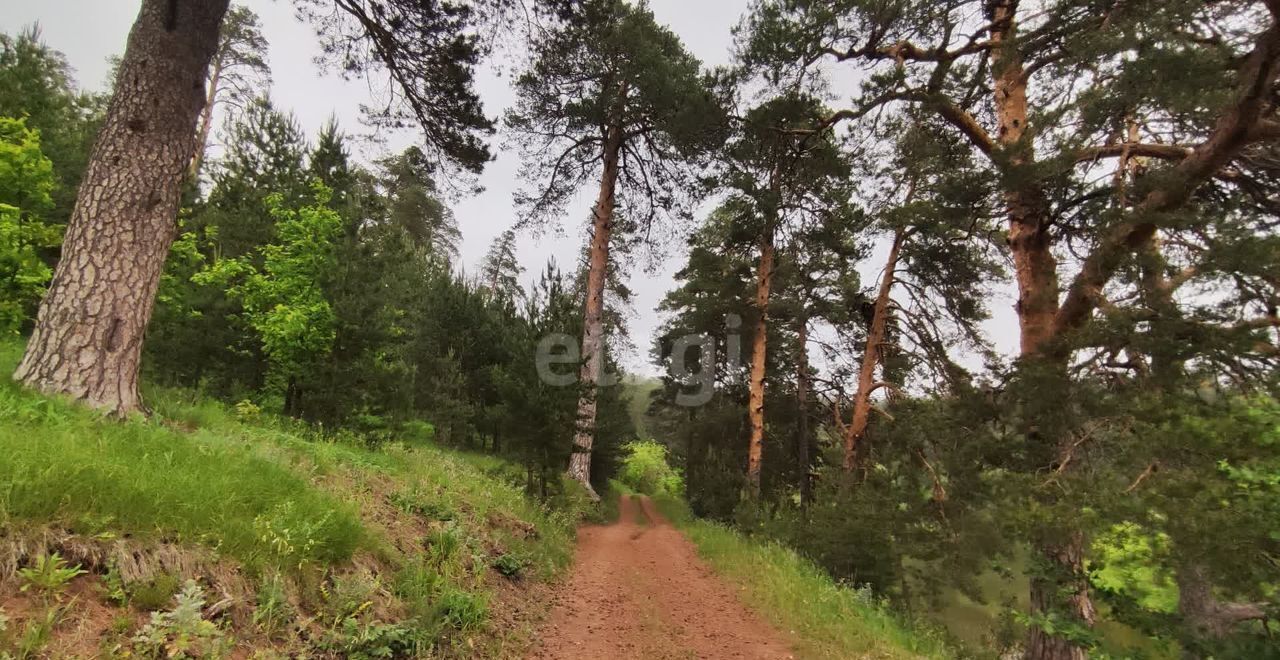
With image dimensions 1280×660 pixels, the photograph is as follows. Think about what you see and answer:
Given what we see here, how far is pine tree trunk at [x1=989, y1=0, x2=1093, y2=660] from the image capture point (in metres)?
5.38

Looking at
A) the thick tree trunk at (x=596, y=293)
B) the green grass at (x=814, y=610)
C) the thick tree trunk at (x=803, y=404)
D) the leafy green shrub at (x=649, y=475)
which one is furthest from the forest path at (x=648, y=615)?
the leafy green shrub at (x=649, y=475)

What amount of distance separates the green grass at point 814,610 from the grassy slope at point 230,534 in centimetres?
341

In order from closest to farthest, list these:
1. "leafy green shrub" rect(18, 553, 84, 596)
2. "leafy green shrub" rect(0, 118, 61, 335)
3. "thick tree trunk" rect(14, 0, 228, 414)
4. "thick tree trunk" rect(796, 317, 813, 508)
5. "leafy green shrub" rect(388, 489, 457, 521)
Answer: "leafy green shrub" rect(18, 553, 84, 596) < "thick tree trunk" rect(14, 0, 228, 414) < "leafy green shrub" rect(388, 489, 457, 521) < "leafy green shrub" rect(0, 118, 61, 335) < "thick tree trunk" rect(796, 317, 813, 508)

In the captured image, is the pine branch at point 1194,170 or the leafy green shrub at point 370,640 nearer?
the leafy green shrub at point 370,640

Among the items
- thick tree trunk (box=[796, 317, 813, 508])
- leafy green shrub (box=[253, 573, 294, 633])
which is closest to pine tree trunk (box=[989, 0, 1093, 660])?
leafy green shrub (box=[253, 573, 294, 633])

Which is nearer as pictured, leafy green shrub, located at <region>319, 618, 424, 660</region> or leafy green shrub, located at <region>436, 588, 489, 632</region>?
leafy green shrub, located at <region>319, 618, 424, 660</region>

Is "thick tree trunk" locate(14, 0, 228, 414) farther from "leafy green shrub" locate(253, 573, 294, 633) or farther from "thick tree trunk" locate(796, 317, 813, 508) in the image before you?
"thick tree trunk" locate(796, 317, 813, 508)

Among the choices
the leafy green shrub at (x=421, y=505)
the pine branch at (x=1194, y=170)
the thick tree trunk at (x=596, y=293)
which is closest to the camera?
the pine branch at (x=1194, y=170)

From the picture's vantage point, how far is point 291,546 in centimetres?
334

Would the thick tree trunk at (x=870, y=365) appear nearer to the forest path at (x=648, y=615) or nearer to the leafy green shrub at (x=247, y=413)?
the forest path at (x=648, y=615)

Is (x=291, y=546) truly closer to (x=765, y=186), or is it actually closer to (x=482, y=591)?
(x=482, y=591)

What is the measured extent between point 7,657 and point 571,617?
4.96 meters

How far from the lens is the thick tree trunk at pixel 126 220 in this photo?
13.8 ft

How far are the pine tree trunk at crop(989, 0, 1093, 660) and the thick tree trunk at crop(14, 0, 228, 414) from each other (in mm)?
8571
